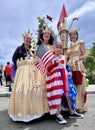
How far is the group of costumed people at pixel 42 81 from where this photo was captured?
16.5ft

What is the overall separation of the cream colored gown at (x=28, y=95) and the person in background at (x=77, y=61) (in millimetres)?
832

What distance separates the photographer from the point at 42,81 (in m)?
5.23

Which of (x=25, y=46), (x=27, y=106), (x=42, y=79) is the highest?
(x=25, y=46)

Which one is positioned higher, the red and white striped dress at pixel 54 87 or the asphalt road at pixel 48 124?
the red and white striped dress at pixel 54 87

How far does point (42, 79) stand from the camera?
525 centimetres

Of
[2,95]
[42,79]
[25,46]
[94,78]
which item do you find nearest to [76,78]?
[42,79]

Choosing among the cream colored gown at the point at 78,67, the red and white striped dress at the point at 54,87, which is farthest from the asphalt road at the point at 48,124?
the cream colored gown at the point at 78,67

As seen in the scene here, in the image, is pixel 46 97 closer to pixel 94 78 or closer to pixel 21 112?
pixel 21 112

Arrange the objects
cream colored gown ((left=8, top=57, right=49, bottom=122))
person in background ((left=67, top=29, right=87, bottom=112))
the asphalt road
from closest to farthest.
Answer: the asphalt road, cream colored gown ((left=8, top=57, right=49, bottom=122)), person in background ((left=67, top=29, right=87, bottom=112))

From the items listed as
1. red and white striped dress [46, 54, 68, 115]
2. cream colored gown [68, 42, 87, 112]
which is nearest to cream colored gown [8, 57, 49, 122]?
red and white striped dress [46, 54, 68, 115]

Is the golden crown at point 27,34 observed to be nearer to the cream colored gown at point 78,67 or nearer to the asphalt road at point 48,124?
the cream colored gown at point 78,67

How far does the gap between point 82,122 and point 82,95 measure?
0.99 meters

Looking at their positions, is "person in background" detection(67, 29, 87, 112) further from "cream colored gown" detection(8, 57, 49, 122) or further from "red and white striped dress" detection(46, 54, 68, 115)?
"cream colored gown" detection(8, 57, 49, 122)

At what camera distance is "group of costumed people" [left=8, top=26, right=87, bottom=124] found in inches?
198
